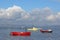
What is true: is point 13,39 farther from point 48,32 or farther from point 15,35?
point 48,32

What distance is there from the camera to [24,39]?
422 ft

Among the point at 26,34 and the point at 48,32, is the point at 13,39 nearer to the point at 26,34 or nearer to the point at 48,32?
the point at 26,34

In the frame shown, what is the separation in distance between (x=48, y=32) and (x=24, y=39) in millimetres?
59726

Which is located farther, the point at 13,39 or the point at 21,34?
the point at 21,34

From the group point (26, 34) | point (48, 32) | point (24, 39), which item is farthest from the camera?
point (48, 32)

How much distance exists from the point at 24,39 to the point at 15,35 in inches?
939

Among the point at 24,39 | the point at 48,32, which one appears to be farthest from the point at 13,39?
the point at 48,32

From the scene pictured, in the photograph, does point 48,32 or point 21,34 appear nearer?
point 21,34

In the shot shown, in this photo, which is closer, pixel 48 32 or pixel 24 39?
pixel 24 39

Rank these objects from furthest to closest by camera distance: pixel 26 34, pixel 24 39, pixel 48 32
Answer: pixel 48 32 → pixel 26 34 → pixel 24 39

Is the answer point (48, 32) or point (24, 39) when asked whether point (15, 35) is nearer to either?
point (24, 39)

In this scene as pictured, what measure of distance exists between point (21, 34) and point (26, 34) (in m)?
3.93

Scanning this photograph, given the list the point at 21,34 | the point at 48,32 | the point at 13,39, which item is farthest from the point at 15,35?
the point at 48,32

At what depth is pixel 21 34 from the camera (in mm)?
151500
